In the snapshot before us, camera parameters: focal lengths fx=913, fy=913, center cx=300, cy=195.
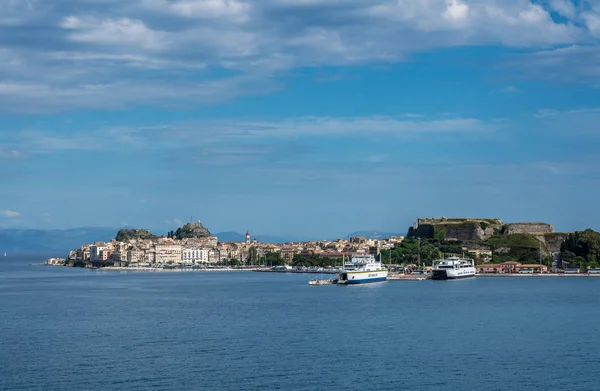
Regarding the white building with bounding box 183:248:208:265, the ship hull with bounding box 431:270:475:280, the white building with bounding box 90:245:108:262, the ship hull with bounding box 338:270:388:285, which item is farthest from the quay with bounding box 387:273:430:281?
the white building with bounding box 90:245:108:262

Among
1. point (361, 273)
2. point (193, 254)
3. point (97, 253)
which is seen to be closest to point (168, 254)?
point (193, 254)

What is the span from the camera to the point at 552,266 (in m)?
85.7

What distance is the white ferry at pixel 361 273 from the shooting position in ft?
213

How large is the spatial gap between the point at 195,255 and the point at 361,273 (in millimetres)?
66638

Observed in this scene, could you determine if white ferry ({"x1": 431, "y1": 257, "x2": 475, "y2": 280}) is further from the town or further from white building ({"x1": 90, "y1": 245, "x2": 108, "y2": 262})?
white building ({"x1": 90, "y1": 245, "x2": 108, "y2": 262})

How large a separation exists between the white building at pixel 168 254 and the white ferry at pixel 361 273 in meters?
60.6

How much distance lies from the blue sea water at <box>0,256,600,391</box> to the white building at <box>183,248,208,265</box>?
78312 mm

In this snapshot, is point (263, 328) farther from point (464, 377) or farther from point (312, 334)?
point (464, 377)

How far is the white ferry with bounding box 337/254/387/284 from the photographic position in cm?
6482

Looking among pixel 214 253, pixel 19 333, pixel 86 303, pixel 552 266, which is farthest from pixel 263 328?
pixel 214 253

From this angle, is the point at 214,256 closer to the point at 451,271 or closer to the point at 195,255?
the point at 195,255

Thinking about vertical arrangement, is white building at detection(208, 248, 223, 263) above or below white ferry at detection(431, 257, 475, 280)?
above

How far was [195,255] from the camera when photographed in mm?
129125

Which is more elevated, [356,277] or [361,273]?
[361,273]
